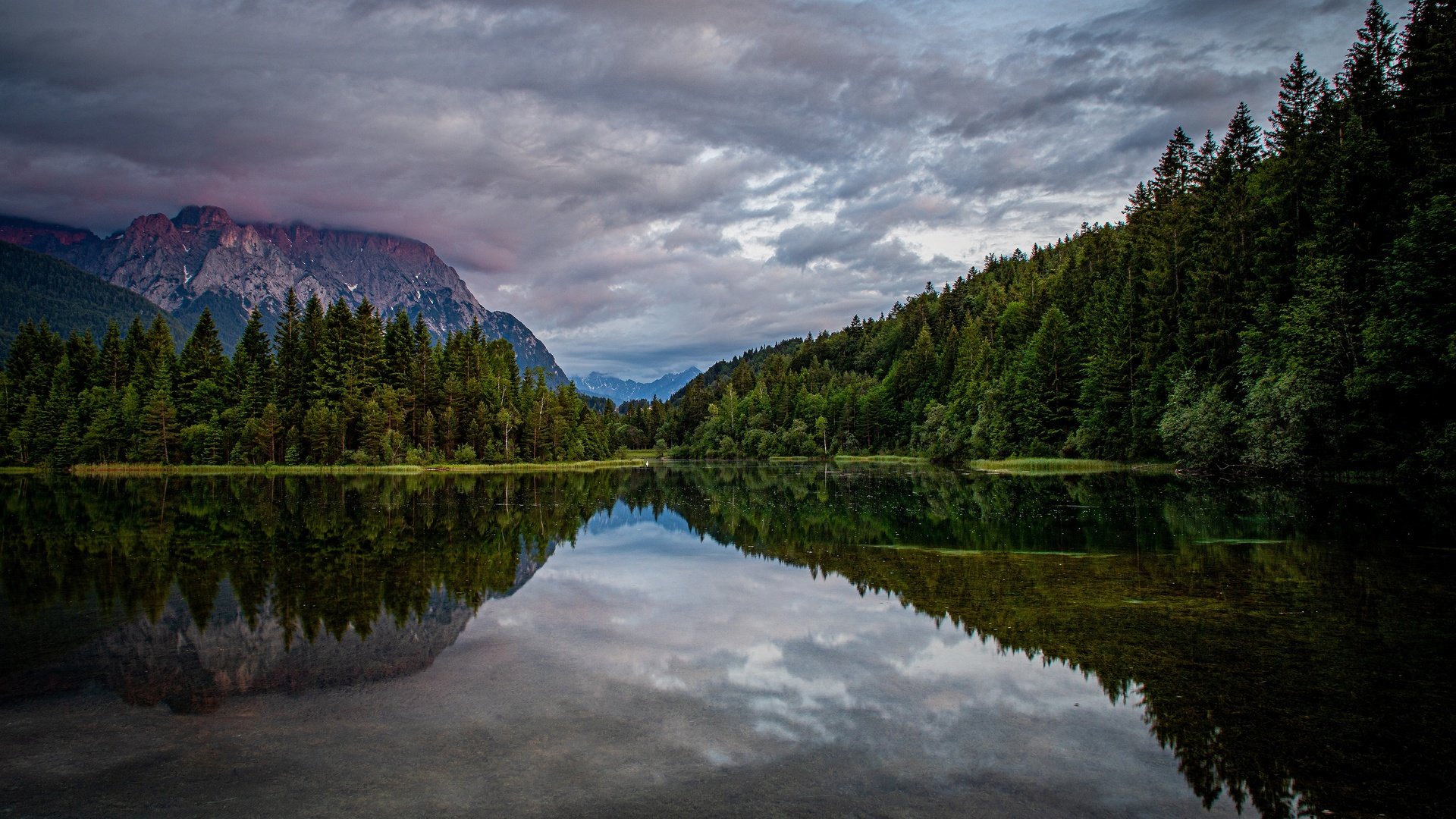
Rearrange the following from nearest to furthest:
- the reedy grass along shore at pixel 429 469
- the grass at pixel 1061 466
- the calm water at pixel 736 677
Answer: the calm water at pixel 736 677, the grass at pixel 1061 466, the reedy grass along shore at pixel 429 469

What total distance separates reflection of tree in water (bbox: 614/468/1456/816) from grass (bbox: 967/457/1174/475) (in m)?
33.2

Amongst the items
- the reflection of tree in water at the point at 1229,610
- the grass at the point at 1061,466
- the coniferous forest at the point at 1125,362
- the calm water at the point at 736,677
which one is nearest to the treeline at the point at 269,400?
the coniferous forest at the point at 1125,362

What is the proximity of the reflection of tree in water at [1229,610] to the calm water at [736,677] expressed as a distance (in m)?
0.07

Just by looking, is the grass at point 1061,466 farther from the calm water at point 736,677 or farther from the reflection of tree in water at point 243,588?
the reflection of tree in water at point 243,588

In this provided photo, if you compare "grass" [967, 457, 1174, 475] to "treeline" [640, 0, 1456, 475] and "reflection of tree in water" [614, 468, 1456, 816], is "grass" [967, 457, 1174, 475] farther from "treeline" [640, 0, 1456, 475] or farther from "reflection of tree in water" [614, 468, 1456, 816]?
"reflection of tree in water" [614, 468, 1456, 816]

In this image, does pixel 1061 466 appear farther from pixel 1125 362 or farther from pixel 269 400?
pixel 269 400

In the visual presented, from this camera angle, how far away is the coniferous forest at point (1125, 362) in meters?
40.5

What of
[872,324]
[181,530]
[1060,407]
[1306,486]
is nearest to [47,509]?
[181,530]

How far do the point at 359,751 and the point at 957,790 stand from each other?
622 centimetres

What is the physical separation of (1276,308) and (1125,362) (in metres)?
22.0

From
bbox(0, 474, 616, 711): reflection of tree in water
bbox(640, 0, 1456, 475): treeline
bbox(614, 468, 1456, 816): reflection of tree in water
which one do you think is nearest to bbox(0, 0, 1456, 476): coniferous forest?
bbox(640, 0, 1456, 475): treeline

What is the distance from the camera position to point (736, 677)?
10977mm

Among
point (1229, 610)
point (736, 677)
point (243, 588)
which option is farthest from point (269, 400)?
point (1229, 610)

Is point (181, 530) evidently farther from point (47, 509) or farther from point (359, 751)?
point (359, 751)
